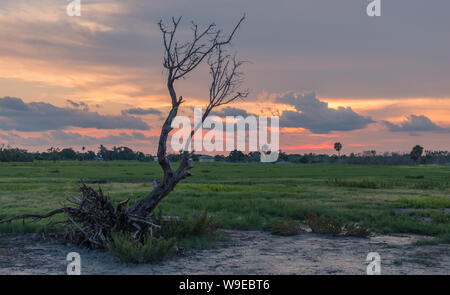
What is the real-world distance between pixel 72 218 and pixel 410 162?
15150cm

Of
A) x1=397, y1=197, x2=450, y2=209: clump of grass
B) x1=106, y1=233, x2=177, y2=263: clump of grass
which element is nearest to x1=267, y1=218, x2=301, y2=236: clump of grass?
x1=106, y1=233, x2=177, y2=263: clump of grass

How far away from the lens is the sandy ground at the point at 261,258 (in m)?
9.76

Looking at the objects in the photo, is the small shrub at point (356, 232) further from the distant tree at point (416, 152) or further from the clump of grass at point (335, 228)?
the distant tree at point (416, 152)

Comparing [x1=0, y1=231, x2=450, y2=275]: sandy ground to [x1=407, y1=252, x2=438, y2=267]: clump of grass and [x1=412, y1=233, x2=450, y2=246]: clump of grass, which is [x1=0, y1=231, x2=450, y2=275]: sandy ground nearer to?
[x1=407, y1=252, x2=438, y2=267]: clump of grass

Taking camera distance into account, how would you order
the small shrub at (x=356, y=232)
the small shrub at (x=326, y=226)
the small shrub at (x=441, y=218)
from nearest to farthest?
the small shrub at (x=356, y=232)
the small shrub at (x=326, y=226)
the small shrub at (x=441, y=218)

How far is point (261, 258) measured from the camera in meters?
10.9

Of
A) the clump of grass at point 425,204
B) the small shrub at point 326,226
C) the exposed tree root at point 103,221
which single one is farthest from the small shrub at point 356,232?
the clump of grass at point 425,204

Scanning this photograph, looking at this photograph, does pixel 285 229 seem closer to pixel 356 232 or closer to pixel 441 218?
pixel 356 232

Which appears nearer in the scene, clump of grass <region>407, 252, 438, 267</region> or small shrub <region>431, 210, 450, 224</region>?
clump of grass <region>407, 252, 438, 267</region>

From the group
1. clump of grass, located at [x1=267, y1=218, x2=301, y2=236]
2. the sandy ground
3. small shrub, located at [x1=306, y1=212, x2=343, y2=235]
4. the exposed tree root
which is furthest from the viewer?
small shrub, located at [x1=306, y1=212, x2=343, y2=235]

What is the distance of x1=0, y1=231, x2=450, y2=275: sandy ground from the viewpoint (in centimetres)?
976

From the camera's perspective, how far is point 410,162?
149750mm

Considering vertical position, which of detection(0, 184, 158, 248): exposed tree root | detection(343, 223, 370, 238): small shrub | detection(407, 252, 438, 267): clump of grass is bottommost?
detection(407, 252, 438, 267): clump of grass
